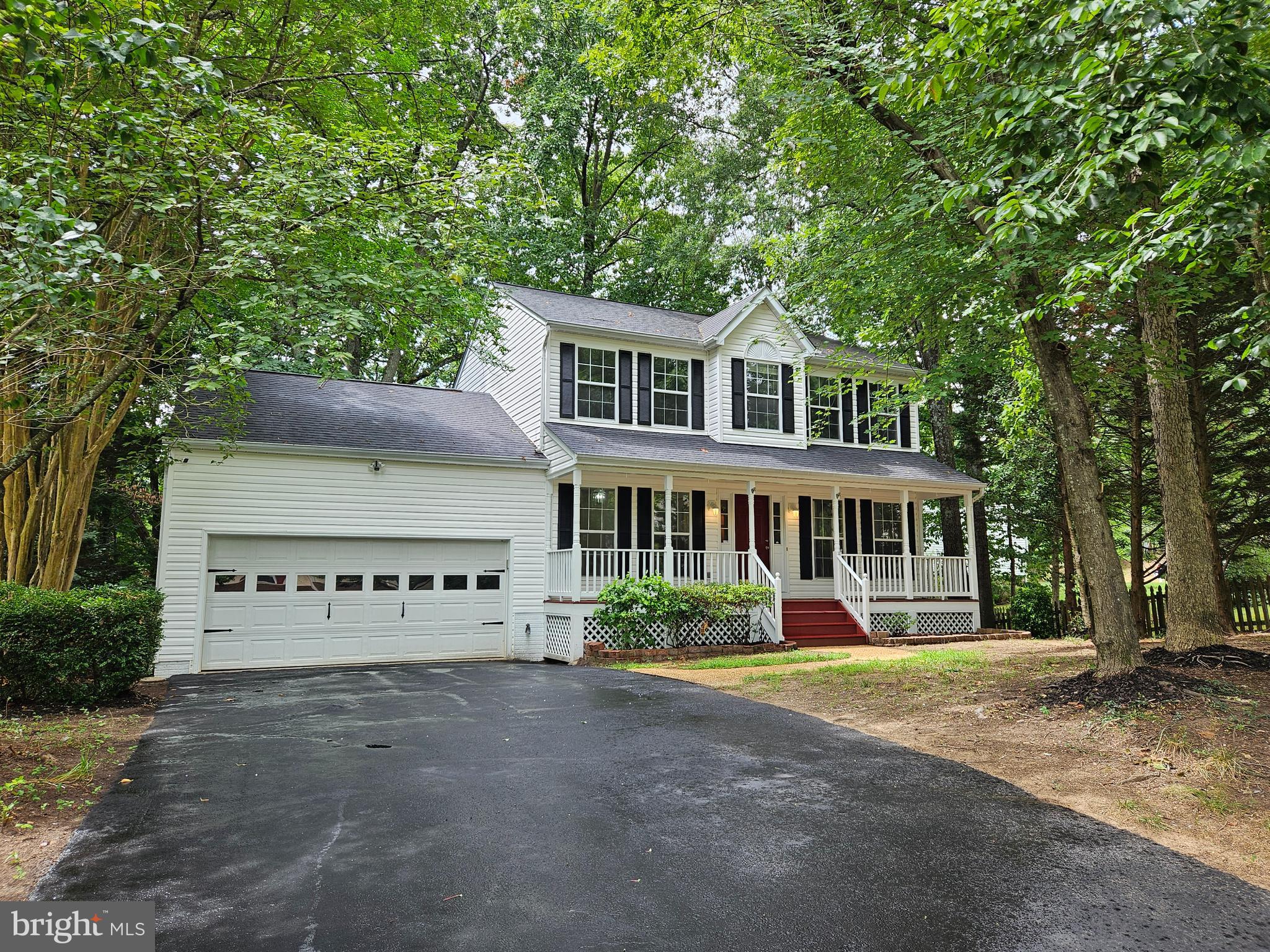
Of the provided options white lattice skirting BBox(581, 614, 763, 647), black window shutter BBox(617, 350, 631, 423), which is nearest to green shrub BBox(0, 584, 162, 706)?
white lattice skirting BBox(581, 614, 763, 647)

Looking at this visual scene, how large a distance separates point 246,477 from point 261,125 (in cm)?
693

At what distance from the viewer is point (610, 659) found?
13094 millimetres

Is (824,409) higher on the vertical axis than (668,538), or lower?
higher

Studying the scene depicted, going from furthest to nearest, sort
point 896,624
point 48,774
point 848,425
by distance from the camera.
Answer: point 848,425 < point 896,624 < point 48,774

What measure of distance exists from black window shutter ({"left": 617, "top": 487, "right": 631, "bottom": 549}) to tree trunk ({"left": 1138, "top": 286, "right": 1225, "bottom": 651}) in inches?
381

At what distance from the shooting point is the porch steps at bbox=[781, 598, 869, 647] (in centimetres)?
1520

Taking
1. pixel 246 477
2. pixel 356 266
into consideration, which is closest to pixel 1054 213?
pixel 356 266

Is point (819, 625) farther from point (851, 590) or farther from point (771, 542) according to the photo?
point (771, 542)

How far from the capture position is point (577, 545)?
1403 centimetres

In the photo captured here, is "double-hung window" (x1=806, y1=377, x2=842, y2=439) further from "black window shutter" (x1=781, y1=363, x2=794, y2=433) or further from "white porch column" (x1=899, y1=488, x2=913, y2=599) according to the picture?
"white porch column" (x1=899, y1=488, x2=913, y2=599)

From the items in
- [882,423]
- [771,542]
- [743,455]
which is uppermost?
[882,423]

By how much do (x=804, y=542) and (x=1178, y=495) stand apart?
30.2 feet

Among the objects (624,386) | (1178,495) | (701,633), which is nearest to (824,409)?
(624,386)

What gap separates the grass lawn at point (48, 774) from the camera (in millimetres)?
4117
